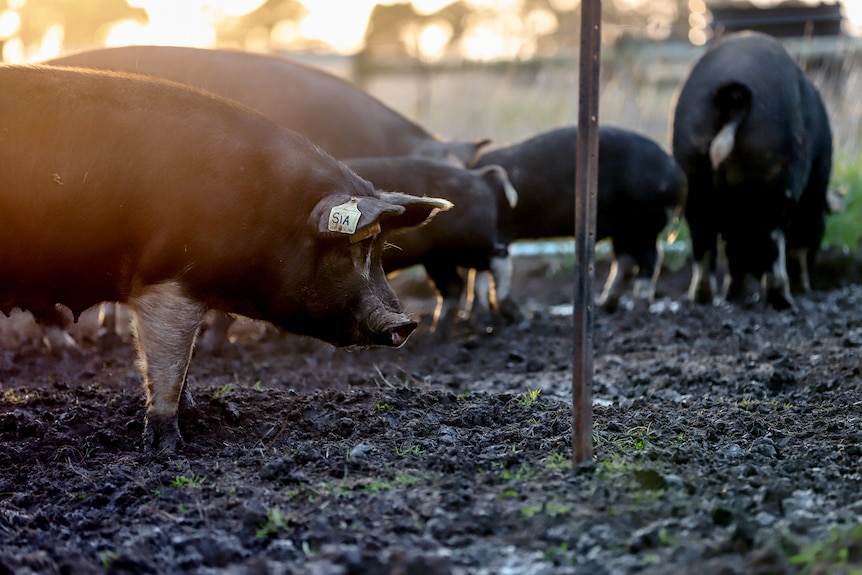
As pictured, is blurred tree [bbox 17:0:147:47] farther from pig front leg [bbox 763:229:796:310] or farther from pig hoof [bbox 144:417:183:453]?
pig hoof [bbox 144:417:183:453]

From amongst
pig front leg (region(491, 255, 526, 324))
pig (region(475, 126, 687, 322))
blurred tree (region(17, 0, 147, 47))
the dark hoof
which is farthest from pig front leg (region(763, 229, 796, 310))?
blurred tree (region(17, 0, 147, 47))

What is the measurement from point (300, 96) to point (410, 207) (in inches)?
120

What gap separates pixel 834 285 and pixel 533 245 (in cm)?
320

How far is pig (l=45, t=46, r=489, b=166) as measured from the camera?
22.2 feet

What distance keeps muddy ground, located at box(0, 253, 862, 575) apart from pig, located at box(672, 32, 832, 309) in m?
1.61

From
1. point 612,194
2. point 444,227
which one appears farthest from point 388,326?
point 612,194

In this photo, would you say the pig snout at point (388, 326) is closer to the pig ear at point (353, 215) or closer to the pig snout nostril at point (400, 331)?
the pig snout nostril at point (400, 331)

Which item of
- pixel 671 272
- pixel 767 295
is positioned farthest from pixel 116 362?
pixel 671 272

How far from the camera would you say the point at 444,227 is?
671 centimetres

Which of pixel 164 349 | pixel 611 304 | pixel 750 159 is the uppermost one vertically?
pixel 750 159

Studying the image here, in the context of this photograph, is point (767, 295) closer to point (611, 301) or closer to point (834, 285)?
point (611, 301)

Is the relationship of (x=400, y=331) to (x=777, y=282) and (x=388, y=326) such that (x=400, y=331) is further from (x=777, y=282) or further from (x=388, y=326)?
(x=777, y=282)

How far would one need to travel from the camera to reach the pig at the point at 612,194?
25.5 ft

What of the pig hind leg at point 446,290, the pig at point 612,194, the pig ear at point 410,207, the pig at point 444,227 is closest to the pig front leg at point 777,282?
the pig at point 612,194
